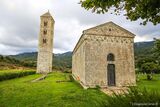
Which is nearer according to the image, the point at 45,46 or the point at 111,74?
the point at 111,74

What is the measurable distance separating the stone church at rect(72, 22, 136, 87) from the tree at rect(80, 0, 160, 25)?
41.7 feet

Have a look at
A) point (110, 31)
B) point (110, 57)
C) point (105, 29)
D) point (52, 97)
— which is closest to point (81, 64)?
point (110, 57)

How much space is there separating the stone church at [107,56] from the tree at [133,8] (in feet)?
41.7

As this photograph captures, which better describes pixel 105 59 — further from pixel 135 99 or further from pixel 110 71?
pixel 135 99

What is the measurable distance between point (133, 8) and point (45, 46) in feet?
163

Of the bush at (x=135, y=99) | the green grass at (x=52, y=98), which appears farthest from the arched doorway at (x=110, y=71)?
the bush at (x=135, y=99)

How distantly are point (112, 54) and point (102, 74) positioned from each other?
9.31 ft

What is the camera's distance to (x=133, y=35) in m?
21.2

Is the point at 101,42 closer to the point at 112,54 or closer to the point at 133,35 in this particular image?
the point at 112,54

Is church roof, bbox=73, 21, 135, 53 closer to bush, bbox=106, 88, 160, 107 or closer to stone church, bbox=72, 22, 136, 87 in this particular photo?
stone church, bbox=72, 22, 136, 87

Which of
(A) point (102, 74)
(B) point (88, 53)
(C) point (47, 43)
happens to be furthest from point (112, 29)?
(C) point (47, 43)

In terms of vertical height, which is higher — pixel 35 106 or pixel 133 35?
pixel 133 35

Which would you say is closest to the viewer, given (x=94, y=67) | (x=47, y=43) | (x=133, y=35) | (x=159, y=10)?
(x=159, y=10)

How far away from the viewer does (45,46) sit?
54938mm
